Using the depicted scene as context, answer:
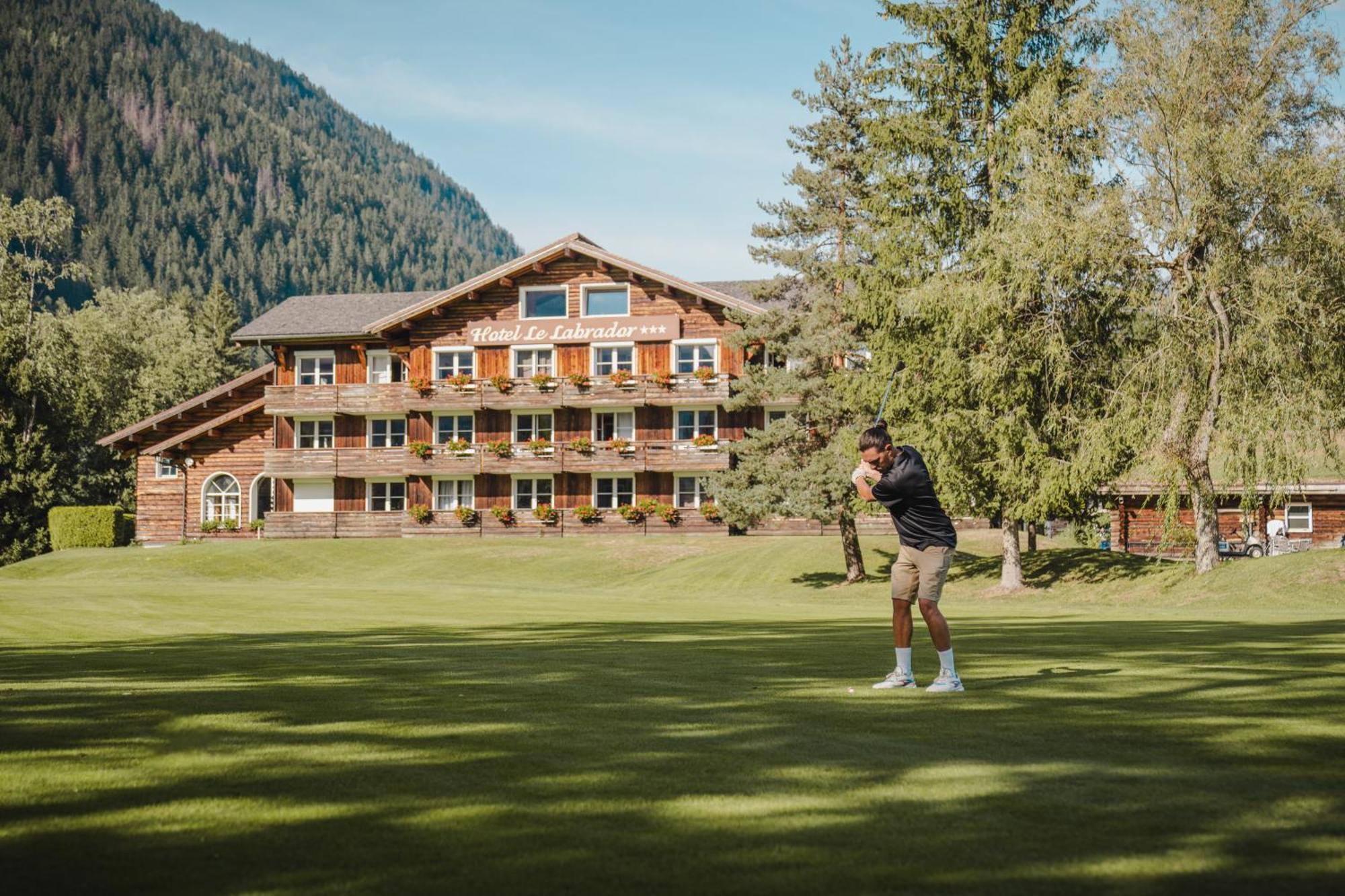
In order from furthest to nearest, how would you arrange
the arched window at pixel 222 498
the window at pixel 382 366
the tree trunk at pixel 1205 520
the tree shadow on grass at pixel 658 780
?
the arched window at pixel 222 498 → the window at pixel 382 366 → the tree trunk at pixel 1205 520 → the tree shadow on grass at pixel 658 780

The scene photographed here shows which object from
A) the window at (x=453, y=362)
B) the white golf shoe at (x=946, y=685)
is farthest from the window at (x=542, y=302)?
the white golf shoe at (x=946, y=685)

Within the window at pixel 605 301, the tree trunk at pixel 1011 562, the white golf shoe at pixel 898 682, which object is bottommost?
the tree trunk at pixel 1011 562

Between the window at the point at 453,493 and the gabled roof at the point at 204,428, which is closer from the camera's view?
the window at the point at 453,493

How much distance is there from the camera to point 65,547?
5853 centimetres

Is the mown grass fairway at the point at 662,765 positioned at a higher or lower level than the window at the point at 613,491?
lower

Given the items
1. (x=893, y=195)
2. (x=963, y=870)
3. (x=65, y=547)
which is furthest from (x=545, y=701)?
(x=65, y=547)

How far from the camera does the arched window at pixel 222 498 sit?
64688 mm

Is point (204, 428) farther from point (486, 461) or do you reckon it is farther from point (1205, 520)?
point (1205, 520)

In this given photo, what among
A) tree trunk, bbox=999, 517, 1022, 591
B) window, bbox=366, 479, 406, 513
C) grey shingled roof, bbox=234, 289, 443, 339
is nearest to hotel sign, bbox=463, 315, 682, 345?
grey shingled roof, bbox=234, 289, 443, 339

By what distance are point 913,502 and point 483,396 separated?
164ft

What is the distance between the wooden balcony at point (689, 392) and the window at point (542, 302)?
6091 mm

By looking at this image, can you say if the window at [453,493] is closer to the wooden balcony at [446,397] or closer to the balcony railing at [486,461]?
the balcony railing at [486,461]

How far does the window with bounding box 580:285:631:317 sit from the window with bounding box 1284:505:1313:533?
3154 cm

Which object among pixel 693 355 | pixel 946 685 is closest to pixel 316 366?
pixel 693 355
